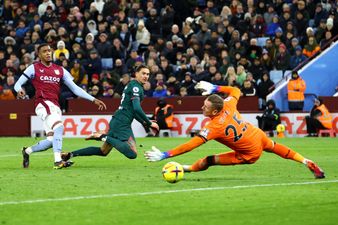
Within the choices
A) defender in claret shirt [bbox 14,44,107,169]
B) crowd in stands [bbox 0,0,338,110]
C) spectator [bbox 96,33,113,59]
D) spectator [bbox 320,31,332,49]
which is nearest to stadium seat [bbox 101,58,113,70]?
crowd in stands [bbox 0,0,338,110]

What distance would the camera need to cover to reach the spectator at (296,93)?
32.6 metres

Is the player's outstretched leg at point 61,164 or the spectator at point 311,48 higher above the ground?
the player's outstretched leg at point 61,164

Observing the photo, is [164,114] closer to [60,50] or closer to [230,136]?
[60,50]

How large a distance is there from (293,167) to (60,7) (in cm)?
2241

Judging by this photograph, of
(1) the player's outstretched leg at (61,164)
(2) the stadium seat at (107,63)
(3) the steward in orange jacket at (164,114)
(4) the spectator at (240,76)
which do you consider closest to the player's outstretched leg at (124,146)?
(1) the player's outstretched leg at (61,164)

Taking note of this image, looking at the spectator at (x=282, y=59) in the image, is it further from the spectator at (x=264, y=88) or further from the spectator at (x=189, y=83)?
the spectator at (x=189, y=83)

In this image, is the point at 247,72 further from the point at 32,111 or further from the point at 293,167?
the point at 293,167

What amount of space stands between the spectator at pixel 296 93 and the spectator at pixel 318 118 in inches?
55.8

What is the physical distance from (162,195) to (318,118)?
18851 millimetres

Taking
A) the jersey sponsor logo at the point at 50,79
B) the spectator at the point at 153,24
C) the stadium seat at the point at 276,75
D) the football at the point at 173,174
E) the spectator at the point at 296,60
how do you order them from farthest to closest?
the spectator at the point at 153,24, the stadium seat at the point at 276,75, the spectator at the point at 296,60, the jersey sponsor logo at the point at 50,79, the football at the point at 173,174

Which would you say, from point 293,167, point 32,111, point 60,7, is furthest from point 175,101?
point 293,167

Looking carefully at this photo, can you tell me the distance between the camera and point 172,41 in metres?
36.0

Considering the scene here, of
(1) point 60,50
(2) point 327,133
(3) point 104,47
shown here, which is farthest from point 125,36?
(2) point 327,133

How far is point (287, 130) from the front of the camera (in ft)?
105
